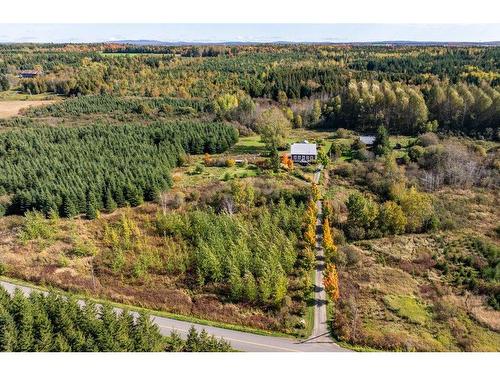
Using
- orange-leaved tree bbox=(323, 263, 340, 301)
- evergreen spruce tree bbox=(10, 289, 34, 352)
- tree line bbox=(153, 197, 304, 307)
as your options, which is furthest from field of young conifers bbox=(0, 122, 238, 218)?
orange-leaved tree bbox=(323, 263, 340, 301)

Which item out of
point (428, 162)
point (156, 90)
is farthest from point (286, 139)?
point (156, 90)

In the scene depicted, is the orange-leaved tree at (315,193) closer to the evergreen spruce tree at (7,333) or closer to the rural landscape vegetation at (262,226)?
the rural landscape vegetation at (262,226)

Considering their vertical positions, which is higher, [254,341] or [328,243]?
[328,243]

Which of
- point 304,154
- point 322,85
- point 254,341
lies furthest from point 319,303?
point 322,85

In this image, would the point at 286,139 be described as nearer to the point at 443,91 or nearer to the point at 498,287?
the point at 443,91

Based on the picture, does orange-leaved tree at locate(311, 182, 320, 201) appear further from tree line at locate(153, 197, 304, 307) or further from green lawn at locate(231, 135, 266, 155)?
green lawn at locate(231, 135, 266, 155)

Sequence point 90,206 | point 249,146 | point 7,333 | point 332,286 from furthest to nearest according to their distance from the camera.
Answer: point 249,146 → point 90,206 → point 332,286 → point 7,333

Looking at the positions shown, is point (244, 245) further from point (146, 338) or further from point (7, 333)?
point (7, 333)
